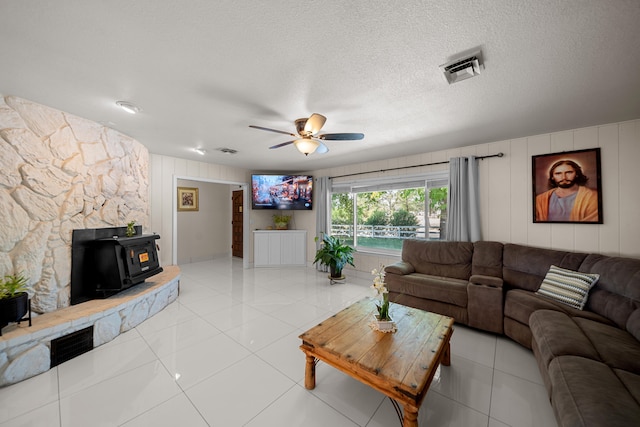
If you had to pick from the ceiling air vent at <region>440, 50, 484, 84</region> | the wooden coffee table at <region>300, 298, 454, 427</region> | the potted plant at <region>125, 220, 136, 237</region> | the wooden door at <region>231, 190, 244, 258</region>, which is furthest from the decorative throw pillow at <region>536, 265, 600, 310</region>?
the wooden door at <region>231, 190, 244, 258</region>

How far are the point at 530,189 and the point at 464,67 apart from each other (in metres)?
2.48

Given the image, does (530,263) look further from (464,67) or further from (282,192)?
(282,192)

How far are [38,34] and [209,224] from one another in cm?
539

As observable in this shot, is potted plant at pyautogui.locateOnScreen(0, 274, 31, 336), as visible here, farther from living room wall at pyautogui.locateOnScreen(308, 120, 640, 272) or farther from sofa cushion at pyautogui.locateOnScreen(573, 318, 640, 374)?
living room wall at pyautogui.locateOnScreen(308, 120, 640, 272)

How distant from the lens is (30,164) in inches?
85.7

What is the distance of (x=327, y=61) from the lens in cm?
155

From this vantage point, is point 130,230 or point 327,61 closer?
point 327,61

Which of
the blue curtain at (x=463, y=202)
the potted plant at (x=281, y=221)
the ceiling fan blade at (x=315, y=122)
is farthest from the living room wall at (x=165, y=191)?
the blue curtain at (x=463, y=202)

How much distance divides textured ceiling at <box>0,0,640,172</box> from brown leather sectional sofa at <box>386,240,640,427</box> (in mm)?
1644

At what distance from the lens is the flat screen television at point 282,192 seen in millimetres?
5305

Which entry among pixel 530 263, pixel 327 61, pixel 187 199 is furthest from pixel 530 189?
pixel 187 199

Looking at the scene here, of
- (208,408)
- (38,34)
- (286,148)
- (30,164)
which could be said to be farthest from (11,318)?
(286,148)

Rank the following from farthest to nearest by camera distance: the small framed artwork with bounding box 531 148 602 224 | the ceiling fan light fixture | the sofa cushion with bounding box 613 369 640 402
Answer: the small framed artwork with bounding box 531 148 602 224, the ceiling fan light fixture, the sofa cushion with bounding box 613 369 640 402

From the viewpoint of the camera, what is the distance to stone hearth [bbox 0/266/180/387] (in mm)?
1740
